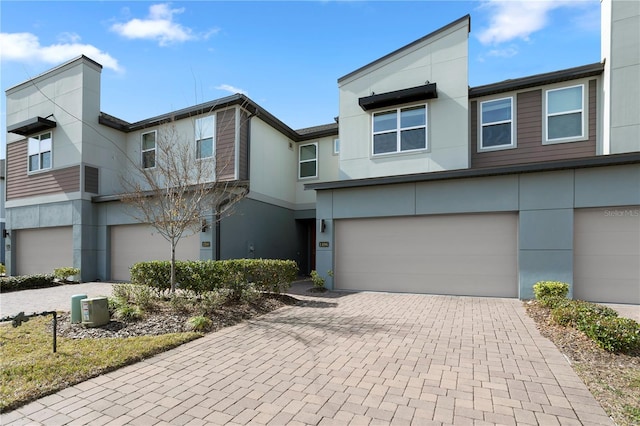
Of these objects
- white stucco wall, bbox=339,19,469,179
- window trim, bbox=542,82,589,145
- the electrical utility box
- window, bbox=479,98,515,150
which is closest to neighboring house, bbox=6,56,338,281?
white stucco wall, bbox=339,19,469,179

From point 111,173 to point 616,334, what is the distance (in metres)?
18.0

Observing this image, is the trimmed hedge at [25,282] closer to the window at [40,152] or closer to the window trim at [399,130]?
the window at [40,152]

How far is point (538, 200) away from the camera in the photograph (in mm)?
9031

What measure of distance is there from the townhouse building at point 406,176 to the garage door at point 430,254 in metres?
0.04

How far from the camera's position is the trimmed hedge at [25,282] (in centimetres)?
1228

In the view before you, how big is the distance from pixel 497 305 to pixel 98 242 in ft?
51.7

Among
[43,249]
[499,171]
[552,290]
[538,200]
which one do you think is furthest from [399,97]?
[43,249]

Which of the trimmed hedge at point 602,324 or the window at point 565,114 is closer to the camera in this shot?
the trimmed hedge at point 602,324

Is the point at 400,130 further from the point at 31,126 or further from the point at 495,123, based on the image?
the point at 31,126

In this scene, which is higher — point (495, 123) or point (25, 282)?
point (495, 123)

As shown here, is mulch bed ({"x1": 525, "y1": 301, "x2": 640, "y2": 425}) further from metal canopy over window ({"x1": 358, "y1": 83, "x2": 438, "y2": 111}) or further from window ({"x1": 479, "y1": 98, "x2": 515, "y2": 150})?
metal canopy over window ({"x1": 358, "y1": 83, "x2": 438, "y2": 111})

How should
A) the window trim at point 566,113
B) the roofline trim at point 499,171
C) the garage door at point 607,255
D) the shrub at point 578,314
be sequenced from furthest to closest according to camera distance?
the window trim at point 566,113, the garage door at point 607,255, the roofline trim at point 499,171, the shrub at point 578,314

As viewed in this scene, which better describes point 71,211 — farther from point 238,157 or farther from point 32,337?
point 32,337

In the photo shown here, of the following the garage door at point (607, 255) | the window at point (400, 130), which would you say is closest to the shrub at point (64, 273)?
the window at point (400, 130)
